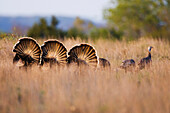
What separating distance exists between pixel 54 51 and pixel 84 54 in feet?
2.91

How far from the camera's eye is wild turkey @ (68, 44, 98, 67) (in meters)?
6.19

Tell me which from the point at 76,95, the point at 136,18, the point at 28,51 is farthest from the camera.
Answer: the point at 136,18

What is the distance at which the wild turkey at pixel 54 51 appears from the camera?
20.3 ft

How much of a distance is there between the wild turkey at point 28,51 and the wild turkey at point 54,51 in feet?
0.59

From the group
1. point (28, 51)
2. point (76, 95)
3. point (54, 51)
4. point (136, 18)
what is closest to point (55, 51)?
point (54, 51)

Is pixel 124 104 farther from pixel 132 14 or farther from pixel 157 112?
pixel 132 14

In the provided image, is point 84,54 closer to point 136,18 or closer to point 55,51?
point 55,51

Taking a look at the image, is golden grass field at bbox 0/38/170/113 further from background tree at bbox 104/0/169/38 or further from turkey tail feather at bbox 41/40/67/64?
background tree at bbox 104/0/169/38

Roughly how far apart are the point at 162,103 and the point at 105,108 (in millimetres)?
994

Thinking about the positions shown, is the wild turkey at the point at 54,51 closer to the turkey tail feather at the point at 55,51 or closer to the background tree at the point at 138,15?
the turkey tail feather at the point at 55,51

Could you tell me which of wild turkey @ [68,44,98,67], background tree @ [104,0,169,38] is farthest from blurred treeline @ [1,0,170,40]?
wild turkey @ [68,44,98,67]

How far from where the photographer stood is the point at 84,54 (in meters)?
6.27

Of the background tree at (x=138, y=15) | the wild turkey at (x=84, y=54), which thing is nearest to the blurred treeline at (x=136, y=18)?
the background tree at (x=138, y=15)

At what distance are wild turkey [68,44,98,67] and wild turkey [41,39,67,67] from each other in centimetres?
20
